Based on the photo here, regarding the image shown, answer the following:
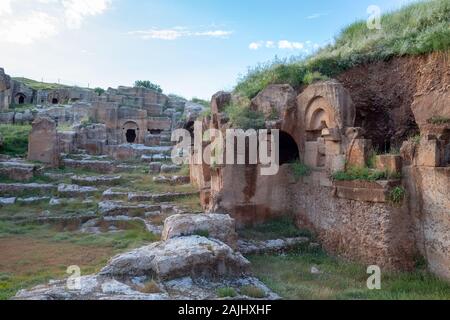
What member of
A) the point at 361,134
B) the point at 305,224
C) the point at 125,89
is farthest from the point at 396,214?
the point at 125,89

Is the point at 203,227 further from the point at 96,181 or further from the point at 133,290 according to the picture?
the point at 96,181

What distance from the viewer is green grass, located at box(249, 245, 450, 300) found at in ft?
18.7

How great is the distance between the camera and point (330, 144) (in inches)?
329

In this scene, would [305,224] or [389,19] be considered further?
[389,19]

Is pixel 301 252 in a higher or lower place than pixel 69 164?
lower

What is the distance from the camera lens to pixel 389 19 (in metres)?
11.0

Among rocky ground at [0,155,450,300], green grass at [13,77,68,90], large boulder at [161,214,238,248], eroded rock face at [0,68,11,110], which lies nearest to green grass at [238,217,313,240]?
rocky ground at [0,155,450,300]

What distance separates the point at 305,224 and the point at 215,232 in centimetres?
288

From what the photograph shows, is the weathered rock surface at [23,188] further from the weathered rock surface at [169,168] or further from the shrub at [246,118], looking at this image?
the shrub at [246,118]

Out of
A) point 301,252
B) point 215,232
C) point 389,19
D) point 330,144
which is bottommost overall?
point 301,252

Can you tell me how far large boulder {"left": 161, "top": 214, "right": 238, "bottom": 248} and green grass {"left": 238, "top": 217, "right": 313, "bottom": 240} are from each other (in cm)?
148

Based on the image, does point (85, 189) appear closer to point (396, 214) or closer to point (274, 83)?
point (274, 83)
